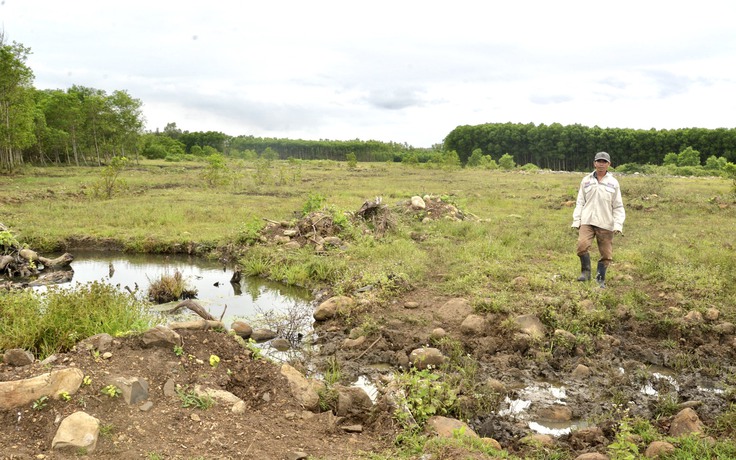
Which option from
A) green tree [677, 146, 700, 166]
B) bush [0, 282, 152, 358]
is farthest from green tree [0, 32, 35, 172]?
green tree [677, 146, 700, 166]

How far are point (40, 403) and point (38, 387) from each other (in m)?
0.14

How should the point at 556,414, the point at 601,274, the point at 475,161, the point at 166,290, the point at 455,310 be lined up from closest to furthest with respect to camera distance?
the point at 556,414 → the point at 455,310 → the point at 601,274 → the point at 166,290 → the point at 475,161

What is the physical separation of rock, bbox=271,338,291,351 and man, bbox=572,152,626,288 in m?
4.69

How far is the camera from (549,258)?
420 inches

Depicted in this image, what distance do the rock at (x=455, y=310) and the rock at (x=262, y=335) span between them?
236cm

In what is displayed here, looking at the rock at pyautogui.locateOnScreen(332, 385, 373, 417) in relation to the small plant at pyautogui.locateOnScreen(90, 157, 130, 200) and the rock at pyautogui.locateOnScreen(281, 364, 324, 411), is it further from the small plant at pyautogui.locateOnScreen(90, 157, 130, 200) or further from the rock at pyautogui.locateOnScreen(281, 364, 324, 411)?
the small plant at pyautogui.locateOnScreen(90, 157, 130, 200)

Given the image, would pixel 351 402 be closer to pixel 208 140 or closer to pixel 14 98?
pixel 14 98

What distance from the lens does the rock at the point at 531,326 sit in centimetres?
683

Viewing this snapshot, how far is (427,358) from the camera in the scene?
6160 mm

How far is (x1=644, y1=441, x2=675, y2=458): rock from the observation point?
4.06 meters

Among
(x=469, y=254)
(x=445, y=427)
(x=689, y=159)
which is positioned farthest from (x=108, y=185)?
(x=689, y=159)

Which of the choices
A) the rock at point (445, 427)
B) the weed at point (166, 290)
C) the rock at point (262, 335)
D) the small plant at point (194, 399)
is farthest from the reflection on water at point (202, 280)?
the rock at point (445, 427)

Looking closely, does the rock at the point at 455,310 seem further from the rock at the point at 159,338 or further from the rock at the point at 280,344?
the rock at the point at 159,338

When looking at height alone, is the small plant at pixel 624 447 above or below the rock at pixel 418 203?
below
